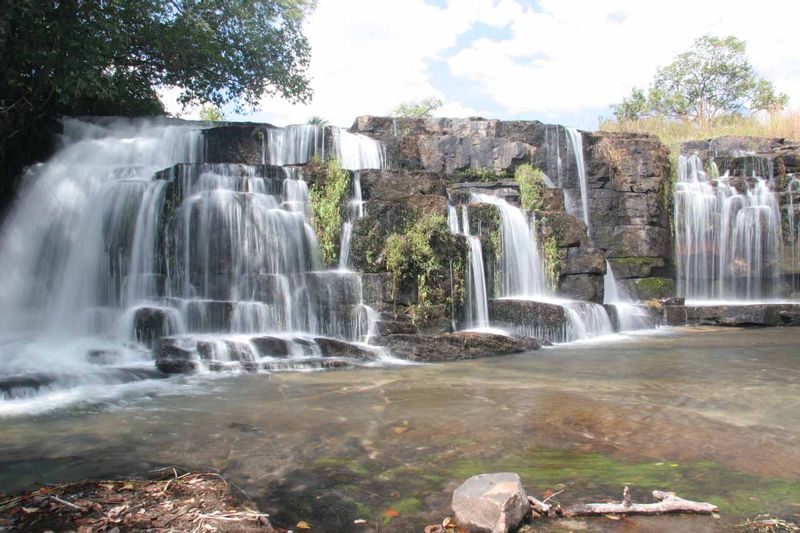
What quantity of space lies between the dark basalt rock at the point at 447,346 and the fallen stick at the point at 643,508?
6602 mm

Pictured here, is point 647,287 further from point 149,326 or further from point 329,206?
point 149,326

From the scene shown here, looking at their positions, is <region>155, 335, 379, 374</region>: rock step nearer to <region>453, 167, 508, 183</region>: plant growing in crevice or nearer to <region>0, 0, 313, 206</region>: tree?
<region>0, 0, 313, 206</region>: tree

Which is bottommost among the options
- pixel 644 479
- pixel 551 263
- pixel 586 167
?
pixel 644 479

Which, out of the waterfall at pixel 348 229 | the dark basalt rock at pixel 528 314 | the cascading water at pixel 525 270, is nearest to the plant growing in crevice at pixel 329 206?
the waterfall at pixel 348 229

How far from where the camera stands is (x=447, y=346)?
34.1 ft

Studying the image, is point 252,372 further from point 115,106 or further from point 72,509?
point 115,106

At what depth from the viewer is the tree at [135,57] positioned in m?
9.63

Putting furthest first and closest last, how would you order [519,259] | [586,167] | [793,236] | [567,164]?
[567,164], [586,167], [793,236], [519,259]

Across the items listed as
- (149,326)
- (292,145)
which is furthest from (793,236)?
(149,326)

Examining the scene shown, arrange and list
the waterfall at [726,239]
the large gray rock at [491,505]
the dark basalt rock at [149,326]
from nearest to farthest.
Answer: the large gray rock at [491,505] → the dark basalt rock at [149,326] → the waterfall at [726,239]

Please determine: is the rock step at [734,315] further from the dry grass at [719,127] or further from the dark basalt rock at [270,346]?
the dark basalt rock at [270,346]

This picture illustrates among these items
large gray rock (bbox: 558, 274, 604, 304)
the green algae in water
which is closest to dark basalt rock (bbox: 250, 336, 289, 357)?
the green algae in water

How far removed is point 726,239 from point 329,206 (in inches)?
475

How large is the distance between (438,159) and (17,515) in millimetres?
16197
